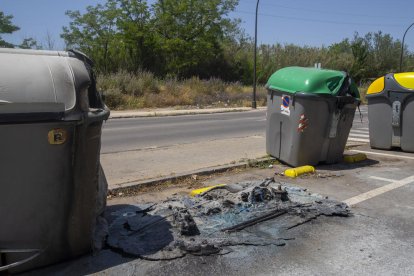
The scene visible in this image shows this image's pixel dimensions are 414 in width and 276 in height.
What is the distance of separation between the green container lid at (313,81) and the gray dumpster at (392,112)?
6.56 feet

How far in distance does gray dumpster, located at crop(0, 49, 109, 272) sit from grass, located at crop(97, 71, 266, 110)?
18944 millimetres

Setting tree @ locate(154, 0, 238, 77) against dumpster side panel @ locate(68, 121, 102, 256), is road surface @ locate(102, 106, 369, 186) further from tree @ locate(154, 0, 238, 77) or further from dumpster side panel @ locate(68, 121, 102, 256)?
tree @ locate(154, 0, 238, 77)

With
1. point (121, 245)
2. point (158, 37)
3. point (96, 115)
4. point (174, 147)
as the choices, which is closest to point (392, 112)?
point (174, 147)

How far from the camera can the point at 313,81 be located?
7133mm

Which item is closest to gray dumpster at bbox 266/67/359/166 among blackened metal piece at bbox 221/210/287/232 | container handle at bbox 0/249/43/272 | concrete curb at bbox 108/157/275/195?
concrete curb at bbox 108/157/275/195

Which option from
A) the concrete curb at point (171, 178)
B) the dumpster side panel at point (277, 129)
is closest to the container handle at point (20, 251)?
the concrete curb at point (171, 178)

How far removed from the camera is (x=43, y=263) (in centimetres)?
340

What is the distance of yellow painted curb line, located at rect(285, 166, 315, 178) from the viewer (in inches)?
271

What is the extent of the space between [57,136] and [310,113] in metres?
4.97

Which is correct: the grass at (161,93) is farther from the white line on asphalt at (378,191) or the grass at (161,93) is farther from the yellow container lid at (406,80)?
the white line on asphalt at (378,191)

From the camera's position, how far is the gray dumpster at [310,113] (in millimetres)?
7199

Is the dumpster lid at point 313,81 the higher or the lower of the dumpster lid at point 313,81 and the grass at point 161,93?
the higher

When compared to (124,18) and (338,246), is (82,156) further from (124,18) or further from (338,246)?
(124,18)

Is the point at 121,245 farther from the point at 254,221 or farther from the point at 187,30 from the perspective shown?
the point at 187,30
